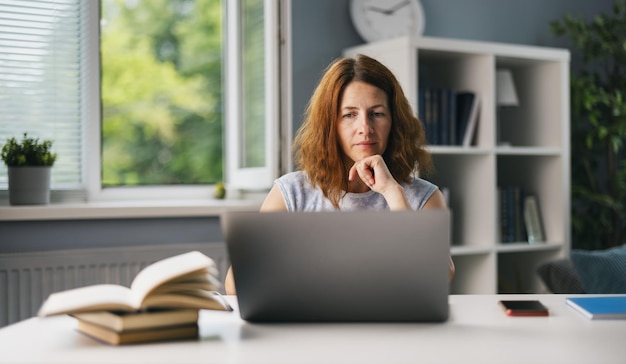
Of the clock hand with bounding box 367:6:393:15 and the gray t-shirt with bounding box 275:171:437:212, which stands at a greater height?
the clock hand with bounding box 367:6:393:15

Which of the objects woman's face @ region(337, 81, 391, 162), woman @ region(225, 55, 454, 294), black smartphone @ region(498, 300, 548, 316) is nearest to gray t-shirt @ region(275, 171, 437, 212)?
woman @ region(225, 55, 454, 294)

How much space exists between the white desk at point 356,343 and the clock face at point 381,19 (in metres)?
1.99

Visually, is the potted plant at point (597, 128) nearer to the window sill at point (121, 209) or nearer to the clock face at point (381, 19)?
the clock face at point (381, 19)

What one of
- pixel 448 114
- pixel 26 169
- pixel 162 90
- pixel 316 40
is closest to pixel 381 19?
pixel 316 40

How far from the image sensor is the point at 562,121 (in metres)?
3.16

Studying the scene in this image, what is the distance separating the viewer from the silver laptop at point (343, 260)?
1139 mm

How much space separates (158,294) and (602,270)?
71.5 inches

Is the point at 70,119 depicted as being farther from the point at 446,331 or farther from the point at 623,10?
the point at 623,10

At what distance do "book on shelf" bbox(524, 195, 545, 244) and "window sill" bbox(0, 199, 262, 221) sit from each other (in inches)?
48.1

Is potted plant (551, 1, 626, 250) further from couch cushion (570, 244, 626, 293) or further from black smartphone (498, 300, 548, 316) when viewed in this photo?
black smartphone (498, 300, 548, 316)

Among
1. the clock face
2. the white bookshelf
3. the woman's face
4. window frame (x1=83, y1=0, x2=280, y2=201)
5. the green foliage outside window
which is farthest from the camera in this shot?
the green foliage outside window

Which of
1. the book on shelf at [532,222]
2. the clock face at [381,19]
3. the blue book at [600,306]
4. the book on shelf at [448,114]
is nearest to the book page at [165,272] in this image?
the blue book at [600,306]

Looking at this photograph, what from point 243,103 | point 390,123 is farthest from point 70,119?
point 390,123

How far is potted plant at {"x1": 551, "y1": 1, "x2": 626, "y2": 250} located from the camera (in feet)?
11.0
